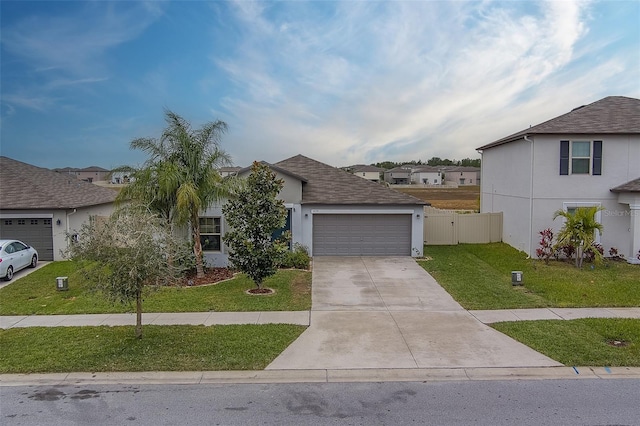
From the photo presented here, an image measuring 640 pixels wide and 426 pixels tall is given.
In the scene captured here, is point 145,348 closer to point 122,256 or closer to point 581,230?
point 122,256

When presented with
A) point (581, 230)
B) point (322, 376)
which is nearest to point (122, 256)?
point (322, 376)

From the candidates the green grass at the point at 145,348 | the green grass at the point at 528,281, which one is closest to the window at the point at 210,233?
the green grass at the point at 145,348

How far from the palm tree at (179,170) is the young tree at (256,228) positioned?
2193 millimetres

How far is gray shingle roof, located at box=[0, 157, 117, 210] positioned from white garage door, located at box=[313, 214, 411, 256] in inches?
437

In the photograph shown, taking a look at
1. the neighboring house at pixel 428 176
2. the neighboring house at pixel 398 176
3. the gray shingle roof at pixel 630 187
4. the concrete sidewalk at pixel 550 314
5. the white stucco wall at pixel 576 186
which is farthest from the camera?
the neighboring house at pixel 398 176

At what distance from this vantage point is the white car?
617 inches

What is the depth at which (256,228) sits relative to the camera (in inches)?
524

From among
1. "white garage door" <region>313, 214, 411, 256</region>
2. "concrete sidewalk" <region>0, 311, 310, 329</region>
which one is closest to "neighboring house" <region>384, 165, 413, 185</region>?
"white garage door" <region>313, 214, 411, 256</region>

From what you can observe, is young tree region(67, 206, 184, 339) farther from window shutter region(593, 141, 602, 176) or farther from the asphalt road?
window shutter region(593, 141, 602, 176)

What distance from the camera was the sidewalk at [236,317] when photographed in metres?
10.5

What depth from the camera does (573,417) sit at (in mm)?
6145

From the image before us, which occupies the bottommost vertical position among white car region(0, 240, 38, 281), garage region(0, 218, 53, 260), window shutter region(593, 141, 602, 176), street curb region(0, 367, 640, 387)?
street curb region(0, 367, 640, 387)

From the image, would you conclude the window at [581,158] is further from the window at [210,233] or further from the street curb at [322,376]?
the window at [210,233]

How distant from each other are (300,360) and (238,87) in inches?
651
